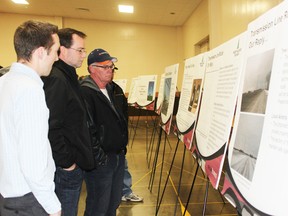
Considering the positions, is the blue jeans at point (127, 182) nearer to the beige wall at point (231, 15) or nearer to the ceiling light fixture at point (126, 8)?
the beige wall at point (231, 15)

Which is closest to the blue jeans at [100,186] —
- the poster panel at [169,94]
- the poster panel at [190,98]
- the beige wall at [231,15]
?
the poster panel at [190,98]

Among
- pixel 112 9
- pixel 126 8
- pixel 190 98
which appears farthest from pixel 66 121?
pixel 112 9

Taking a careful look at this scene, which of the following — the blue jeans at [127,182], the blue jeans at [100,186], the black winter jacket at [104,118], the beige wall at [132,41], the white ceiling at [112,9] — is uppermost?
the white ceiling at [112,9]

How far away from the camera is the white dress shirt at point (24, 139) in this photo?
1.03m

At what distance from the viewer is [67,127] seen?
56.5 inches

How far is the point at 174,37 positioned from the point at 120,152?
9.09 metres

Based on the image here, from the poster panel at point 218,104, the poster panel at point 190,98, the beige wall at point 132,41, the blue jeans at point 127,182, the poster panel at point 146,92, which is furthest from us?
the beige wall at point 132,41

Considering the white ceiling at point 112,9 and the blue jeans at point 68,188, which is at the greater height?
the white ceiling at point 112,9

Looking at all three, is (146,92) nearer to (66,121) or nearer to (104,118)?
(104,118)

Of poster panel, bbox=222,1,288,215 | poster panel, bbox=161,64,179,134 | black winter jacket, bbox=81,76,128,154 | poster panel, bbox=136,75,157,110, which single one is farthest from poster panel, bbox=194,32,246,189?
poster panel, bbox=136,75,157,110

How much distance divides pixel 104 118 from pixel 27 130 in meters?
0.87

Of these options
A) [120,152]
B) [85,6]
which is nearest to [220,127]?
[120,152]

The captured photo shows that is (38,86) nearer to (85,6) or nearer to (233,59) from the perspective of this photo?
(233,59)

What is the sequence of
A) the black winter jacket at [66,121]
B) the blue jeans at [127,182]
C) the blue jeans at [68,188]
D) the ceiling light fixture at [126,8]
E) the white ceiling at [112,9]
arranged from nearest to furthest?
the black winter jacket at [66,121] < the blue jeans at [68,188] < the blue jeans at [127,182] < the white ceiling at [112,9] < the ceiling light fixture at [126,8]
